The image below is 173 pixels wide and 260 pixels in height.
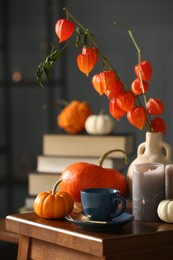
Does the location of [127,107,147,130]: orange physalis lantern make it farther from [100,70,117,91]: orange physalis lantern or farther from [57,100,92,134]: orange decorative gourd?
[57,100,92,134]: orange decorative gourd

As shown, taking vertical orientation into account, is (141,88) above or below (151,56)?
below

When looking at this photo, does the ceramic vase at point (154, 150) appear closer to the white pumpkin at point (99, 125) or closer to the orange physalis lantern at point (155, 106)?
the orange physalis lantern at point (155, 106)

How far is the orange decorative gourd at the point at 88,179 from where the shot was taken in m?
2.04

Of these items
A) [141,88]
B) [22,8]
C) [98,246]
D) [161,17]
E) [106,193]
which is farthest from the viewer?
[22,8]

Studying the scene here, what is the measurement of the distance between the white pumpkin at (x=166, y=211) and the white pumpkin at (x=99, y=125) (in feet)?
3.54

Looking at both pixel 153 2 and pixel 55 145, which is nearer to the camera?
pixel 55 145

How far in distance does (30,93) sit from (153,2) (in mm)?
837

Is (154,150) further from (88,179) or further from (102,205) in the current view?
(102,205)

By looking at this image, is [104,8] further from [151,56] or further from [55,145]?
[55,145]

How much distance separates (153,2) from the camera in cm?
392

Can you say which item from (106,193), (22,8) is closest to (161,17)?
(22,8)

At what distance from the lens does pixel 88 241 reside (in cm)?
166

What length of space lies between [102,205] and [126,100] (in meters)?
0.34

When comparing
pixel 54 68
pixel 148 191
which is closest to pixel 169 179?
pixel 148 191
